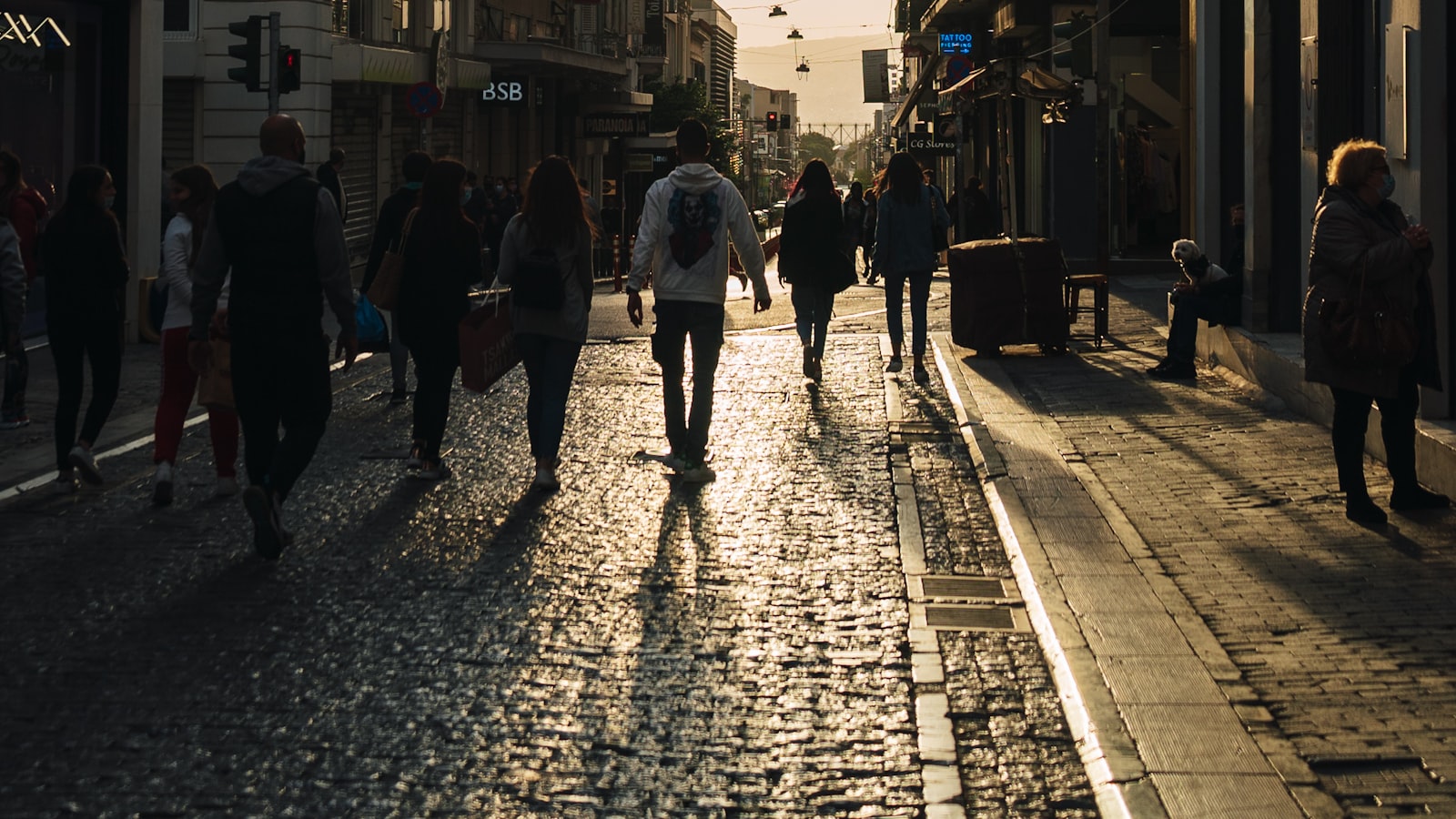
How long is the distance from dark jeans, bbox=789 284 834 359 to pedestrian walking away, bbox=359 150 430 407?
9.99 feet

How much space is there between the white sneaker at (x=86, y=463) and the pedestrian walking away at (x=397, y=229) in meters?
2.34

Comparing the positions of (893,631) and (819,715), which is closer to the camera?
(819,715)

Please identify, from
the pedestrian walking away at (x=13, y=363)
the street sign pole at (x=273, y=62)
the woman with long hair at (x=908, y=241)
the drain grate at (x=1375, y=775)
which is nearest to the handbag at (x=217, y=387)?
the pedestrian walking away at (x=13, y=363)

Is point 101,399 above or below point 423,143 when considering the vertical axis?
below

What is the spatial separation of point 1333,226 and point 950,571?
2.42 metres

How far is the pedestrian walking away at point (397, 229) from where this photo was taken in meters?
12.4

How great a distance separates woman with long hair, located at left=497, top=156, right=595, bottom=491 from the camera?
10000mm

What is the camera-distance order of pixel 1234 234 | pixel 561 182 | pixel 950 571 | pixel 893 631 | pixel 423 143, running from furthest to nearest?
1. pixel 423 143
2. pixel 1234 234
3. pixel 561 182
4. pixel 950 571
5. pixel 893 631

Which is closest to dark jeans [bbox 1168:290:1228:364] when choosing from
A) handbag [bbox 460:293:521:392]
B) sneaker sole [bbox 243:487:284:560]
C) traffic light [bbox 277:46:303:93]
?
handbag [bbox 460:293:521:392]

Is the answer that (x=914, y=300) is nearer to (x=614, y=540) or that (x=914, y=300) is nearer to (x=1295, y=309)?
(x=1295, y=309)

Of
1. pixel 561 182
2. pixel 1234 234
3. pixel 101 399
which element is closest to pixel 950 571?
pixel 561 182

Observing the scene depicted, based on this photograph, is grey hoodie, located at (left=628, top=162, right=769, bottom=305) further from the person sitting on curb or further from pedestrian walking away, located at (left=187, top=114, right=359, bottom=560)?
the person sitting on curb

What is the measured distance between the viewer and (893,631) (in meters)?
6.88

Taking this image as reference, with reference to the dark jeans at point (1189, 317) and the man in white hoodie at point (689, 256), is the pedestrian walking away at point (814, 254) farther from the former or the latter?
the man in white hoodie at point (689, 256)
